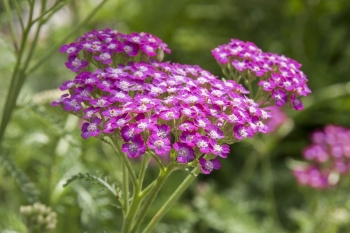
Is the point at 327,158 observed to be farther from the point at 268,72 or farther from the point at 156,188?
the point at 156,188

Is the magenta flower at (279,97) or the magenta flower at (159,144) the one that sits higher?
the magenta flower at (279,97)

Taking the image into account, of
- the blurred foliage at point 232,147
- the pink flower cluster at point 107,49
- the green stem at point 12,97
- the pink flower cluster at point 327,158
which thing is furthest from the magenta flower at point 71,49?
the pink flower cluster at point 327,158

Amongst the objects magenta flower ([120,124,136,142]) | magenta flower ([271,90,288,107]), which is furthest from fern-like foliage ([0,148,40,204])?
magenta flower ([271,90,288,107])

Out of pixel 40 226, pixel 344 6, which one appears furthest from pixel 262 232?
pixel 344 6

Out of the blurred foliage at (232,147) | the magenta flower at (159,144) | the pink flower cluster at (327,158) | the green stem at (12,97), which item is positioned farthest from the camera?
the pink flower cluster at (327,158)

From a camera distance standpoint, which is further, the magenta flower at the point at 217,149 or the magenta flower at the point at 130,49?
the magenta flower at the point at 130,49

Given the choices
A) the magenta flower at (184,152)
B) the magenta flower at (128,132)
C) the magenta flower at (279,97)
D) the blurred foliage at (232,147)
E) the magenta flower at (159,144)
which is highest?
the magenta flower at (279,97)

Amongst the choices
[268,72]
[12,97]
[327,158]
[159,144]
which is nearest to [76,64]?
[12,97]

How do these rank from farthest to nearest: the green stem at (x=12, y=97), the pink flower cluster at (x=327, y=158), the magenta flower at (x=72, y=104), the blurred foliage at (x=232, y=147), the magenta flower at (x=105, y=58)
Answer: the pink flower cluster at (x=327, y=158), the blurred foliage at (x=232, y=147), the green stem at (x=12, y=97), the magenta flower at (x=105, y=58), the magenta flower at (x=72, y=104)

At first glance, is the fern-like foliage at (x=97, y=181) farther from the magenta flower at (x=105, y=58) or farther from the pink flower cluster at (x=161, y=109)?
the magenta flower at (x=105, y=58)
